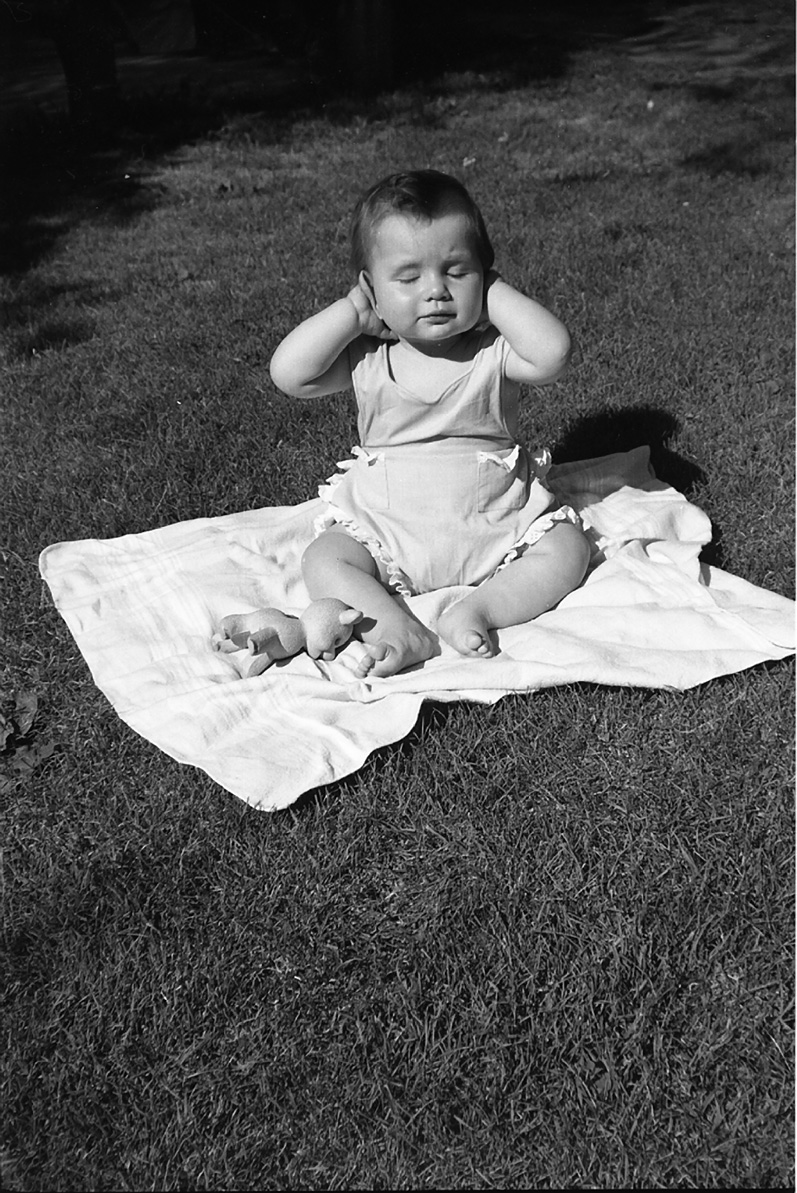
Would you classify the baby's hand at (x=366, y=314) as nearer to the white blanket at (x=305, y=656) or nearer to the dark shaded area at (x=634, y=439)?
the white blanket at (x=305, y=656)

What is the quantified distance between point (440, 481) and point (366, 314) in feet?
1.68

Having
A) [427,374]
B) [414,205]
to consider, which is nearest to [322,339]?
[427,374]

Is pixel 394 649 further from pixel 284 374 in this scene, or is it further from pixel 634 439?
pixel 634 439

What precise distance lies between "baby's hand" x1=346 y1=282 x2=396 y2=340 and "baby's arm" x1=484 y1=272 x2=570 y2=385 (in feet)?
0.99

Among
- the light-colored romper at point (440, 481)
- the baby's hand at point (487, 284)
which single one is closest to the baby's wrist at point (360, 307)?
the light-colored romper at point (440, 481)

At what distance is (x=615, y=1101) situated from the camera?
1931 millimetres

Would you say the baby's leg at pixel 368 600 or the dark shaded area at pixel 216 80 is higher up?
the dark shaded area at pixel 216 80

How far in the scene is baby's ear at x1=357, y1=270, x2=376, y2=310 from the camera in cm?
299

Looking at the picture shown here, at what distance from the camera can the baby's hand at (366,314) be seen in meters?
3.04

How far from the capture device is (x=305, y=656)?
3084 millimetres

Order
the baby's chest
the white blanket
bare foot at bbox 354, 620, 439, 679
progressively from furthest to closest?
1. the baby's chest
2. bare foot at bbox 354, 620, 439, 679
3. the white blanket

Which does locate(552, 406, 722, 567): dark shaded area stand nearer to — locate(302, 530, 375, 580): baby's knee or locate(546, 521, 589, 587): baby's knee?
locate(546, 521, 589, 587): baby's knee

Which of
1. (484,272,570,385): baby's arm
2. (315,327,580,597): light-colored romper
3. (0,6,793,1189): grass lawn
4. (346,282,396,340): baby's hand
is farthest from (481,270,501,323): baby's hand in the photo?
(0,6,793,1189): grass lawn

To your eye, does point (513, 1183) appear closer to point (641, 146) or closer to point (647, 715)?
point (647, 715)
